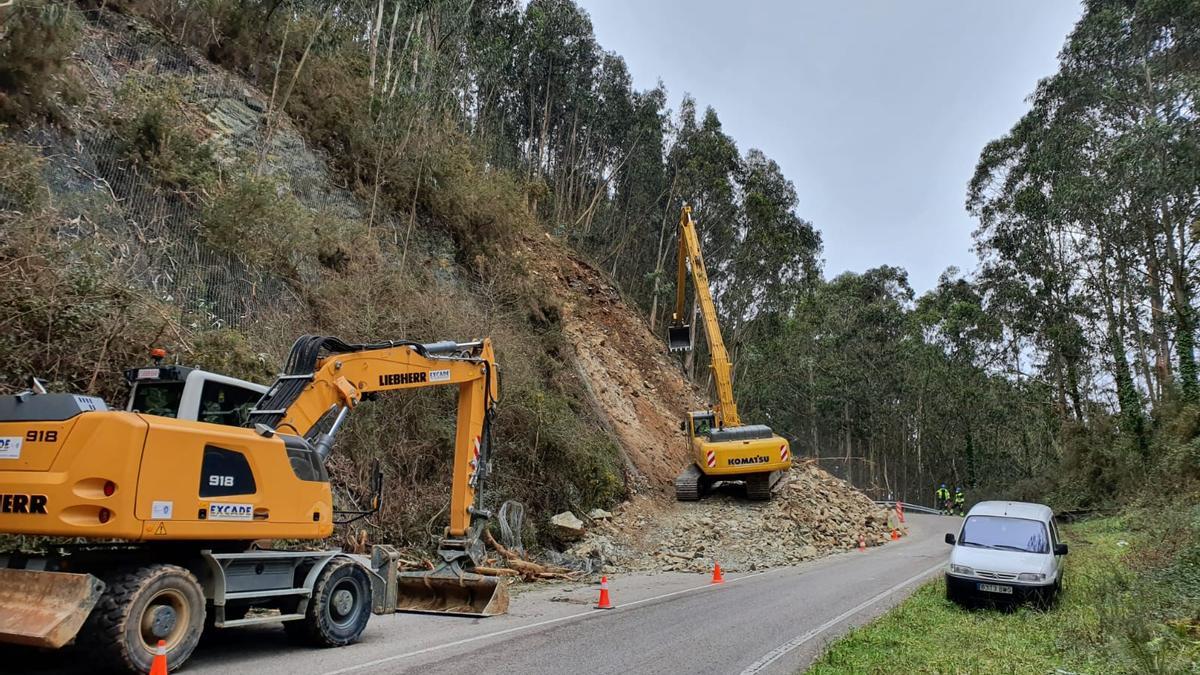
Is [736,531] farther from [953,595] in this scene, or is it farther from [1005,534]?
[953,595]

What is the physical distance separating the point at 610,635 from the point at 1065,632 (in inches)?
203

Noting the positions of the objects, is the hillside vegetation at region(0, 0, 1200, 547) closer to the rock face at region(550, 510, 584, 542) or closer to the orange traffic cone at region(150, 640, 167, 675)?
the rock face at region(550, 510, 584, 542)

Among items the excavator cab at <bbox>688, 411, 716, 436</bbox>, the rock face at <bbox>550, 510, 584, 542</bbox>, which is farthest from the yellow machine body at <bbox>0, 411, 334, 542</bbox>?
the excavator cab at <bbox>688, 411, 716, 436</bbox>

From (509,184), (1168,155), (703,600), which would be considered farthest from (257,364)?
(1168,155)

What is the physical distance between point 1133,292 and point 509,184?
85.0 ft

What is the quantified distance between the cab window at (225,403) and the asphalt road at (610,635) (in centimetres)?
227

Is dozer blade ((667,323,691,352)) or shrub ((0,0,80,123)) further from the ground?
shrub ((0,0,80,123))

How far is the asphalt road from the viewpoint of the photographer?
696 cm

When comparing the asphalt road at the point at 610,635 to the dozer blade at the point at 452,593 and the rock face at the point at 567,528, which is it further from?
the rock face at the point at 567,528

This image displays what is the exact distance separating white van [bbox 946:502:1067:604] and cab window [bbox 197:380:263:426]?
Result: 1004 centimetres

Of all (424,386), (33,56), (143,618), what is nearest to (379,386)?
(424,386)

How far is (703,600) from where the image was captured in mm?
11664

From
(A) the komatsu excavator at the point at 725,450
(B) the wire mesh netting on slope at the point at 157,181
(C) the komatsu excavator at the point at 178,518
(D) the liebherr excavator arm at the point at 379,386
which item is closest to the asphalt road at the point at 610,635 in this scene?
(C) the komatsu excavator at the point at 178,518

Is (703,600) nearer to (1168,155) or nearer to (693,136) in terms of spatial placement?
(1168,155)
